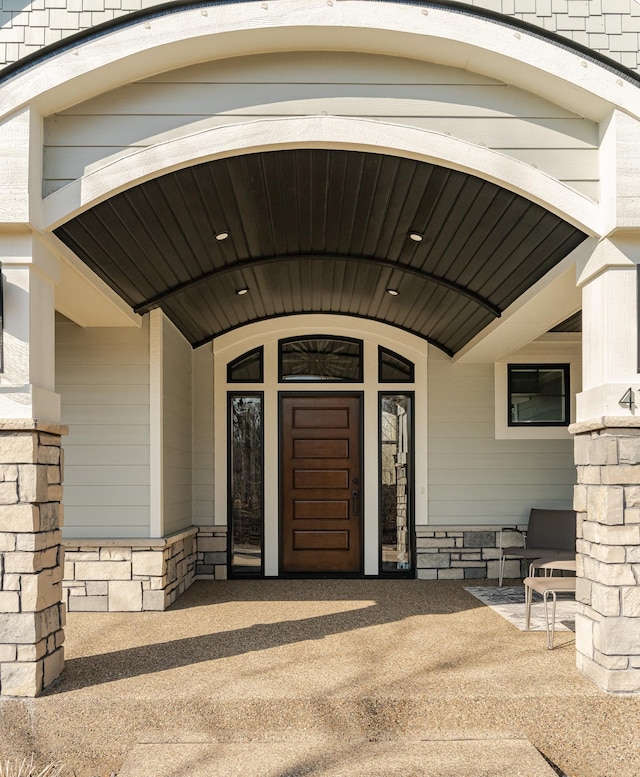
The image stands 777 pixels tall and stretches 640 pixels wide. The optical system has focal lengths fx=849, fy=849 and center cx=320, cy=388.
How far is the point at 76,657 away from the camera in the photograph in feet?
17.2

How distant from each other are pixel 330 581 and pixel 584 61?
19.0 feet

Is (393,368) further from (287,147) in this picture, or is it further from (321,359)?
(287,147)

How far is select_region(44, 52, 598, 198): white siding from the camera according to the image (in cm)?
471

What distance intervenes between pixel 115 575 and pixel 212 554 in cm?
206

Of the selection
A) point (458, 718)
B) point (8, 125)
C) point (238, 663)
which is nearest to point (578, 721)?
point (458, 718)

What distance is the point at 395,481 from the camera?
362 inches

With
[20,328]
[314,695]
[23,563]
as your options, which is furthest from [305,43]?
[314,695]

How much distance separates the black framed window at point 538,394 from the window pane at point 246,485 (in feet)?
9.04

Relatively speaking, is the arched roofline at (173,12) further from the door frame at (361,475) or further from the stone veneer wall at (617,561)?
the door frame at (361,475)

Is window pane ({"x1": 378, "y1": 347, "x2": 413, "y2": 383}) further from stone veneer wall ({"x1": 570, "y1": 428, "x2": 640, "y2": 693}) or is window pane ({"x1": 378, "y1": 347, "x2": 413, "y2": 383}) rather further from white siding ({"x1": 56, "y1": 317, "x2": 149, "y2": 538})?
stone veneer wall ({"x1": 570, "y1": 428, "x2": 640, "y2": 693})

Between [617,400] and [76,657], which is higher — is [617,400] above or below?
above

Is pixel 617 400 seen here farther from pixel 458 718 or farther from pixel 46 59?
pixel 46 59

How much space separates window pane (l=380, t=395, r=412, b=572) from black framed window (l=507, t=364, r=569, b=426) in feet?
3.76

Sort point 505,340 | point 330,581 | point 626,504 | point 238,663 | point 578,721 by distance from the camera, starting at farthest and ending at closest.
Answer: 1. point 330,581
2. point 505,340
3. point 238,663
4. point 626,504
5. point 578,721
